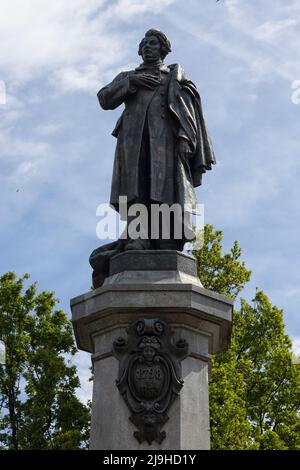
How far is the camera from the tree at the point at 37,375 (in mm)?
23031

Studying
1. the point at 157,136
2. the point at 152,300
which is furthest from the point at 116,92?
the point at 152,300

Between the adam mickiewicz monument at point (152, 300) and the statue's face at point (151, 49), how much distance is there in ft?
0.08

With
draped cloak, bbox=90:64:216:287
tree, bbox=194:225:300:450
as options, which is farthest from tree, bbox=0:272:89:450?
draped cloak, bbox=90:64:216:287

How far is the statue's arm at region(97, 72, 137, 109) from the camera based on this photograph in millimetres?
10812

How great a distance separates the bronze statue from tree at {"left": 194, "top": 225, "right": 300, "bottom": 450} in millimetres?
11597

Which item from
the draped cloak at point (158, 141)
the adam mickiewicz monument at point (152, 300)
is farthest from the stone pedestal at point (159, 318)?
the draped cloak at point (158, 141)

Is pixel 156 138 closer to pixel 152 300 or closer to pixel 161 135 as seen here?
pixel 161 135

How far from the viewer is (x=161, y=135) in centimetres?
1064

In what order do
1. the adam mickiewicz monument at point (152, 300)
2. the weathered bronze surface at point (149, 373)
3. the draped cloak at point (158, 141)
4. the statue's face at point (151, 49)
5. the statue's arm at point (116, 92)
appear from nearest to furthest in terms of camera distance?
the weathered bronze surface at point (149, 373) < the adam mickiewicz monument at point (152, 300) < the draped cloak at point (158, 141) < the statue's arm at point (116, 92) < the statue's face at point (151, 49)

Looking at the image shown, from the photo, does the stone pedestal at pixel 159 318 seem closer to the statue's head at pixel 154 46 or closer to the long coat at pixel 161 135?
the long coat at pixel 161 135

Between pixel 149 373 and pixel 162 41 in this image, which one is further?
pixel 162 41

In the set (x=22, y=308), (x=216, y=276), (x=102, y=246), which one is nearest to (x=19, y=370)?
(x=22, y=308)

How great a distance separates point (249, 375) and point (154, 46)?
14855mm
